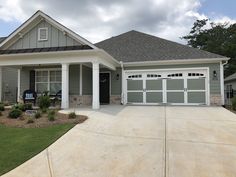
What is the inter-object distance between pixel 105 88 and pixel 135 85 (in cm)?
234

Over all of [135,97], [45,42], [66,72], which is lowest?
[135,97]

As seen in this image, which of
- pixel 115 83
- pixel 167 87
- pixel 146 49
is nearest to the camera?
pixel 167 87

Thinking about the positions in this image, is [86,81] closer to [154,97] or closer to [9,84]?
[154,97]

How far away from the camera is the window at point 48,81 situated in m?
15.3

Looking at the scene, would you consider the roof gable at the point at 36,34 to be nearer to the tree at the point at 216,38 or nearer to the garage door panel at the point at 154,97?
the garage door panel at the point at 154,97

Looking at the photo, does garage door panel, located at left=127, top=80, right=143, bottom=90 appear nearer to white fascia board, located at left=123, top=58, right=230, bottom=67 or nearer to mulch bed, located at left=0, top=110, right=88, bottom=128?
white fascia board, located at left=123, top=58, right=230, bottom=67

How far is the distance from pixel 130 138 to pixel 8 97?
1607cm

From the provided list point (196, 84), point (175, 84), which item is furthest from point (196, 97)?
point (175, 84)

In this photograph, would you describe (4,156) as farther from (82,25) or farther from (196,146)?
(82,25)

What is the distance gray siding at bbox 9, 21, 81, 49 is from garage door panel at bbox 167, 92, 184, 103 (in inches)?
279

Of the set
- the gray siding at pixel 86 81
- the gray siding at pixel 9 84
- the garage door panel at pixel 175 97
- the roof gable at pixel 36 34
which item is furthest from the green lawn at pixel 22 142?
the gray siding at pixel 9 84

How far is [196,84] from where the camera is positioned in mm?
15055

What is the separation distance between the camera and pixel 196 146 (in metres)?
6.06

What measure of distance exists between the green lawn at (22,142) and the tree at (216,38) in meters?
30.9
